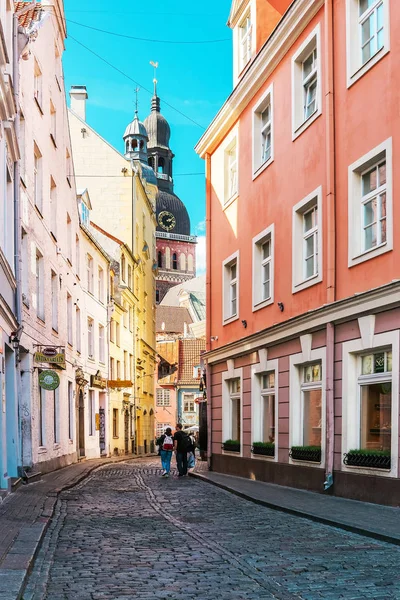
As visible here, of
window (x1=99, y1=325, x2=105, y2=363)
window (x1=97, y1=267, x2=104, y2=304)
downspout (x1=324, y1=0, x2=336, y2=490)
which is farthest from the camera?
window (x1=99, y1=325, x2=105, y2=363)

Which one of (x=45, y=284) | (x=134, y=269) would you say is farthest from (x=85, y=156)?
(x=45, y=284)

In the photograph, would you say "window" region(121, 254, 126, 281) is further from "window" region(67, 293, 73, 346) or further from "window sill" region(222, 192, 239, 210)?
"window sill" region(222, 192, 239, 210)

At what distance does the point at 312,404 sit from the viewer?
16.7 metres

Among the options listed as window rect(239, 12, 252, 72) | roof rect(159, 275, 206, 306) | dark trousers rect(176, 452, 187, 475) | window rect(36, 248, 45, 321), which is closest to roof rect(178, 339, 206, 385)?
roof rect(159, 275, 206, 306)

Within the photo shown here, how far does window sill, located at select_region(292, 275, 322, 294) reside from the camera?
1616cm

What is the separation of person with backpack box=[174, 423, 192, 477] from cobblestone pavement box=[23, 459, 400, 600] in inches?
349

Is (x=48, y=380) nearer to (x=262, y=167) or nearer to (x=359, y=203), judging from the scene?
(x=262, y=167)

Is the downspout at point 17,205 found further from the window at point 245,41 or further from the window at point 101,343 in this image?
the window at point 101,343

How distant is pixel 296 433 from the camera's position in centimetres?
1731

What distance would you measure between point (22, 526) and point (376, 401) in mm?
6044

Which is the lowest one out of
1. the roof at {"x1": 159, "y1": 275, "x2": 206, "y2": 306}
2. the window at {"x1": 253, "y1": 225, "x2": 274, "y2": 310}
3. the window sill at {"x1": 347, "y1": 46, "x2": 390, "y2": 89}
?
the window at {"x1": 253, "y1": 225, "x2": 274, "y2": 310}

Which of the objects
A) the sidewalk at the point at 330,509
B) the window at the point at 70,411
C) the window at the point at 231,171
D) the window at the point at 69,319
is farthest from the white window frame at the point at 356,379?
the window at the point at 69,319

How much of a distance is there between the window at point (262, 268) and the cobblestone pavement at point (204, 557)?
279 inches

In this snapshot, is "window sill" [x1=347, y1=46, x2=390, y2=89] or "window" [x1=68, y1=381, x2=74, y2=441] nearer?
"window sill" [x1=347, y1=46, x2=390, y2=89]
